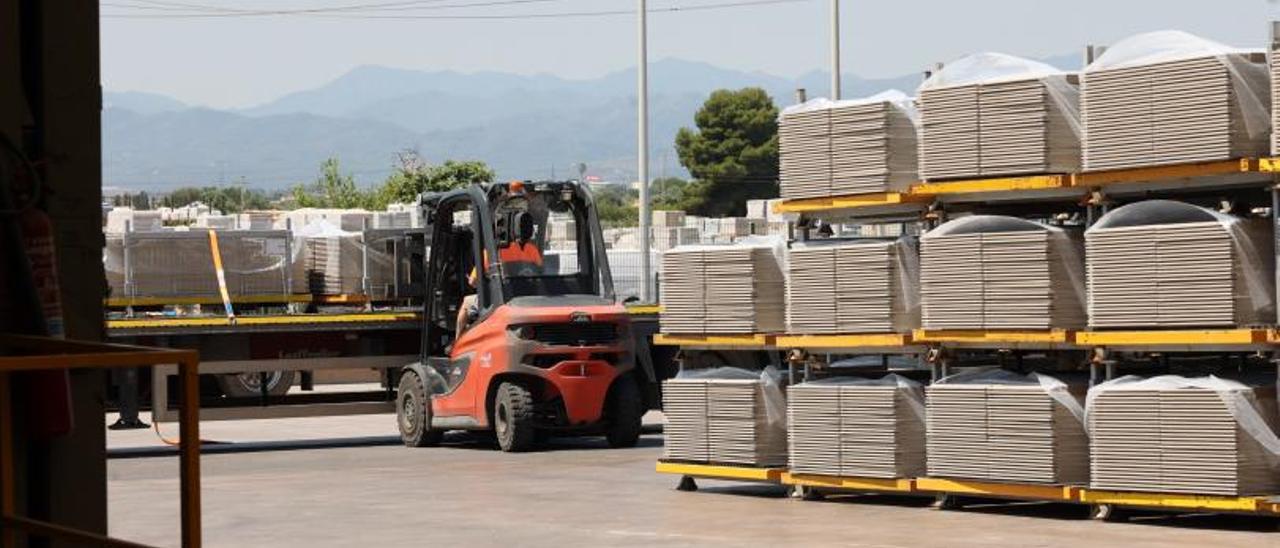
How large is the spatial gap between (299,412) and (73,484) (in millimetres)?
16976

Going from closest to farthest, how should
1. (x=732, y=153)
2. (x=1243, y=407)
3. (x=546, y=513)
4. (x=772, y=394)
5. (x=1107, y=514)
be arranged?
1. (x=1243, y=407)
2. (x=1107, y=514)
3. (x=546, y=513)
4. (x=772, y=394)
5. (x=732, y=153)

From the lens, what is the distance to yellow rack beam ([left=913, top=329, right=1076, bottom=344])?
1379 cm

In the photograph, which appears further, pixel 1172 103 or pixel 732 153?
pixel 732 153

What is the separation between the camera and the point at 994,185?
14.1 metres

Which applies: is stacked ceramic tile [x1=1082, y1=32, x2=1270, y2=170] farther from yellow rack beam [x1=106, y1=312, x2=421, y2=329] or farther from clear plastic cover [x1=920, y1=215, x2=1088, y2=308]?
yellow rack beam [x1=106, y1=312, x2=421, y2=329]

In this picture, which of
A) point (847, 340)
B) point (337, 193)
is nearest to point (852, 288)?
point (847, 340)

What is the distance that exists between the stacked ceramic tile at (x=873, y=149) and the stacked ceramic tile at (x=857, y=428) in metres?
1.38

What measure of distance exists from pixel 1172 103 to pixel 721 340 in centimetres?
435

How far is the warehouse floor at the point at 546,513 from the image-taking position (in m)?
13.1

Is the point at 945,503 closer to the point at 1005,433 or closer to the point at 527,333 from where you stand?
the point at 1005,433

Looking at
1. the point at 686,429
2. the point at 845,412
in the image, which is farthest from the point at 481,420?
the point at 845,412

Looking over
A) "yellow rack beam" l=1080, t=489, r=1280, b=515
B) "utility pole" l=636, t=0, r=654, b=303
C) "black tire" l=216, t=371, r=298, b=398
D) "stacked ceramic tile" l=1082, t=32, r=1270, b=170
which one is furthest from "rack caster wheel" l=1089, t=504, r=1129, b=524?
"utility pole" l=636, t=0, r=654, b=303

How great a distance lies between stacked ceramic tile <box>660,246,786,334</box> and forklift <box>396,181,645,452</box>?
399 cm

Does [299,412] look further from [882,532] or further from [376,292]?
[882,532]
